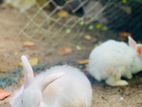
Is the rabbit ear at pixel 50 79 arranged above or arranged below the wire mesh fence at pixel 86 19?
above

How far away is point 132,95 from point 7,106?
1164 millimetres

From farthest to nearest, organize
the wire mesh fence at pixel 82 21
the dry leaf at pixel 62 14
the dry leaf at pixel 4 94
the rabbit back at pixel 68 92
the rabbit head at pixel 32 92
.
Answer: the dry leaf at pixel 62 14, the wire mesh fence at pixel 82 21, the dry leaf at pixel 4 94, the rabbit back at pixel 68 92, the rabbit head at pixel 32 92

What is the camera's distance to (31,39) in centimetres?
515

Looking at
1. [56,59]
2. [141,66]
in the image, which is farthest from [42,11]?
[141,66]

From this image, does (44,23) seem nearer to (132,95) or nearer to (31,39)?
(31,39)

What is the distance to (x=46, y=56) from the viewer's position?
15.5ft

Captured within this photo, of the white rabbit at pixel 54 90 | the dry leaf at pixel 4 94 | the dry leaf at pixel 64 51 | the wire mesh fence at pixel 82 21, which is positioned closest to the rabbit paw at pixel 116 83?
the white rabbit at pixel 54 90

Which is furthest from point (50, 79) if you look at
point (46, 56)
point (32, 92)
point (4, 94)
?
point (46, 56)

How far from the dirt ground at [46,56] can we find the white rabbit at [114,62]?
0.10m

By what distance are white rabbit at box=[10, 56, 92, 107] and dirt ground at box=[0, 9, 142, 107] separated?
0.51m

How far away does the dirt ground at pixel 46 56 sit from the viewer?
3951 mm

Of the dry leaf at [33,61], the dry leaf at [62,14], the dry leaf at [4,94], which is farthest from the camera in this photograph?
the dry leaf at [62,14]

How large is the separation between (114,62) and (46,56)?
0.98 m

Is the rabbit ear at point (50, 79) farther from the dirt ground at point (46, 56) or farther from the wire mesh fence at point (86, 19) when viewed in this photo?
the wire mesh fence at point (86, 19)
